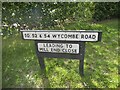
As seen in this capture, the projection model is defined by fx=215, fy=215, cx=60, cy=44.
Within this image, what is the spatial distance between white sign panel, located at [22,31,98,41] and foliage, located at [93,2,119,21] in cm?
357

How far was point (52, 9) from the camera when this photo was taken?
6184 mm

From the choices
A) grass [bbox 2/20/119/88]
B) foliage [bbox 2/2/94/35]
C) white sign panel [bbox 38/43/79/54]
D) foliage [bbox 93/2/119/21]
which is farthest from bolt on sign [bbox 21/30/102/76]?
foliage [bbox 93/2/119/21]

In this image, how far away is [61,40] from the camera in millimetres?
3936

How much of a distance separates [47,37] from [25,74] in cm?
121

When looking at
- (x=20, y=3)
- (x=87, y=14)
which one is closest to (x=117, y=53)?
(x=87, y=14)

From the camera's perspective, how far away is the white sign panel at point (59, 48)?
4.02 metres

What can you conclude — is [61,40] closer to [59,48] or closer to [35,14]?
[59,48]

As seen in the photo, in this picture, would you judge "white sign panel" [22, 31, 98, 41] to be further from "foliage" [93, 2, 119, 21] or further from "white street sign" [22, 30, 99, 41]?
"foliage" [93, 2, 119, 21]

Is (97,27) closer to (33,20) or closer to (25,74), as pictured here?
(33,20)

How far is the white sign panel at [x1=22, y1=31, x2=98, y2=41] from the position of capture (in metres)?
3.76

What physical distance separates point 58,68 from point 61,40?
110 cm

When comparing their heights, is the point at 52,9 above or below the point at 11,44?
above

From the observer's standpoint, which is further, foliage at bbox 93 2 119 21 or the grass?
foliage at bbox 93 2 119 21

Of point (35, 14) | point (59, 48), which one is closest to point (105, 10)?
point (35, 14)
